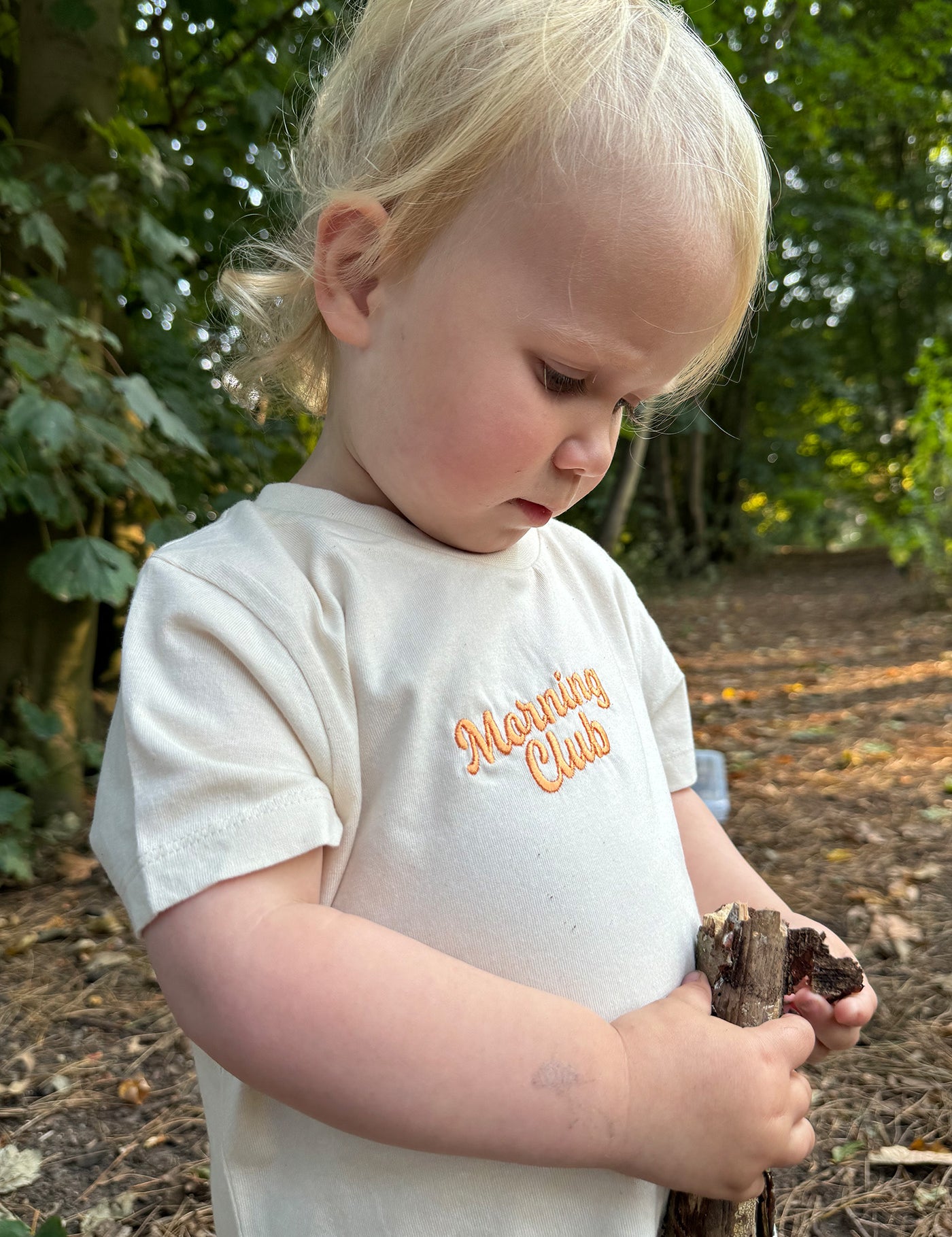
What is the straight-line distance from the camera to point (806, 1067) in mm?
2076

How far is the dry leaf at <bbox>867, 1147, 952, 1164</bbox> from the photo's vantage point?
1710 millimetres

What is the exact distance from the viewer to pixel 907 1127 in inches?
72.2

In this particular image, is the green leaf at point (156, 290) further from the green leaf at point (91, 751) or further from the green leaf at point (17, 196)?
the green leaf at point (91, 751)

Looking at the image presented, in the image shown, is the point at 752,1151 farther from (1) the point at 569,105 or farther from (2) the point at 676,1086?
(1) the point at 569,105

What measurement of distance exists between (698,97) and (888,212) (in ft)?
40.2

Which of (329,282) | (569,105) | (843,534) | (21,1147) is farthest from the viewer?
(843,534)

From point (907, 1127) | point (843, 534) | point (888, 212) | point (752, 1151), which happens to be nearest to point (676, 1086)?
point (752, 1151)

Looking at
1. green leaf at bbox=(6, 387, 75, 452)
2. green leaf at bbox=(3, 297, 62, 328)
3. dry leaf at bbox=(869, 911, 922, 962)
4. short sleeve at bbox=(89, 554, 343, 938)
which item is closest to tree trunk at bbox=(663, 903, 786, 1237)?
short sleeve at bbox=(89, 554, 343, 938)

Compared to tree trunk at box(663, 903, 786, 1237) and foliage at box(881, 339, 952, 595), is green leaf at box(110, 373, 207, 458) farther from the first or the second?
foliage at box(881, 339, 952, 595)

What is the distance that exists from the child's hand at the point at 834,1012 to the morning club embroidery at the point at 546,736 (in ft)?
1.04

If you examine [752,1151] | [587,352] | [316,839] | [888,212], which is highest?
[888,212]

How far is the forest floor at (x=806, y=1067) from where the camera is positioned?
1703 millimetres

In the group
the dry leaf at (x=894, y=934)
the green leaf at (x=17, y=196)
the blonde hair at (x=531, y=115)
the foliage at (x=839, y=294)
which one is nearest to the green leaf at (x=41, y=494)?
the green leaf at (x=17, y=196)

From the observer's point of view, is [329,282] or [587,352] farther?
[329,282]
